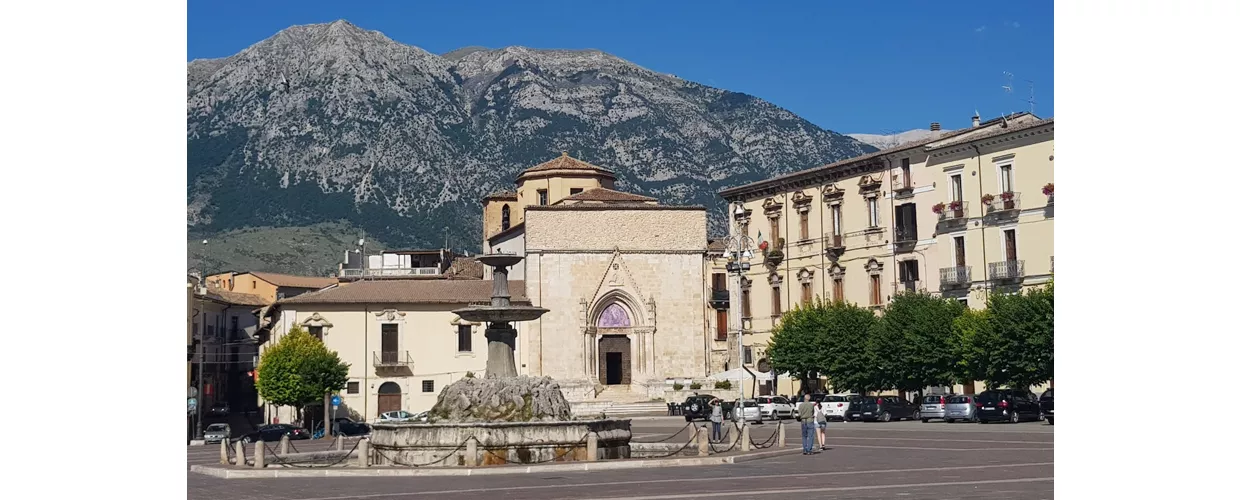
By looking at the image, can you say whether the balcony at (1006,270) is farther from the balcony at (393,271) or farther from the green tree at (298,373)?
the balcony at (393,271)

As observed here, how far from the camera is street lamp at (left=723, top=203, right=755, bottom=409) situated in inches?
1928

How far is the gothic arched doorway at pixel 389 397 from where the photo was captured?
2581 inches

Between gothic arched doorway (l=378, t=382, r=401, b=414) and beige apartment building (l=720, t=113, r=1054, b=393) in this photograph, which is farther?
gothic arched doorway (l=378, t=382, r=401, b=414)

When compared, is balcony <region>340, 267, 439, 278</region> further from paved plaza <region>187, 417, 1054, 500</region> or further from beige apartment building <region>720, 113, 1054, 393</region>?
paved plaza <region>187, 417, 1054, 500</region>

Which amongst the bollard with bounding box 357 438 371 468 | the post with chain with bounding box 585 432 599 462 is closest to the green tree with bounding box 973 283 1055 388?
the post with chain with bounding box 585 432 599 462

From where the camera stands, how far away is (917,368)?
50906mm

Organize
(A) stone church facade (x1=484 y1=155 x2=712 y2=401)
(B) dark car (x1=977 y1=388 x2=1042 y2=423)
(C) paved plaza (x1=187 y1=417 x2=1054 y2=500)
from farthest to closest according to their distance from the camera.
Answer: (A) stone church facade (x1=484 y1=155 x2=712 y2=401)
(B) dark car (x1=977 y1=388 x2=1042 y2=423)
(C) paved plaza (x1=187 y1=417 x2=1054 y2=500)

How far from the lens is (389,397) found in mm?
65688

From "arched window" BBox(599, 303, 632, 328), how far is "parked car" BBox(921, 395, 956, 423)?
81.2ft

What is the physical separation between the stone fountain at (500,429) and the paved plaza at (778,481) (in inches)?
116

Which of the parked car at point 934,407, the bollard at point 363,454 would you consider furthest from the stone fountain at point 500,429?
the parked car at point 934,407
